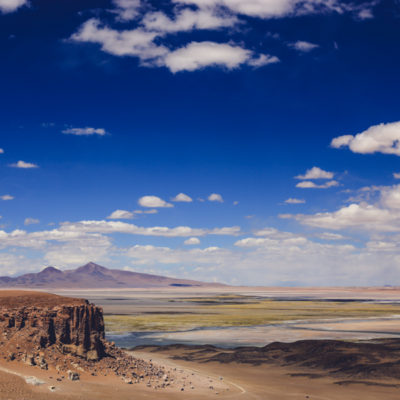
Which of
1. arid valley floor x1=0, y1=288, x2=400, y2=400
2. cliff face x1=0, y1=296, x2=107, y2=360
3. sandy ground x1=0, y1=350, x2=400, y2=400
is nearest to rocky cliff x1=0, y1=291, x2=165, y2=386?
cliff face x1=0, y1=296, x2=107, y2=360

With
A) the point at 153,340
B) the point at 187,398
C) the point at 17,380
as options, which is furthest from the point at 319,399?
the point at 153,340

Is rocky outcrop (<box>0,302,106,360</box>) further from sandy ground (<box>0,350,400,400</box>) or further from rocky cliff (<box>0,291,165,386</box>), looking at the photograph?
sandy ground (<box>0,350,400,400</box>)

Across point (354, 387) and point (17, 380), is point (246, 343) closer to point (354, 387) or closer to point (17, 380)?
point (354, 387)

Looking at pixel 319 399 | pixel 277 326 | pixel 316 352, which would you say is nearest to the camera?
pixel 319 399

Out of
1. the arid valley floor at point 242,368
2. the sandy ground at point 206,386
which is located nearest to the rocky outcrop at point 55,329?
the arid valley floor at point 242,368

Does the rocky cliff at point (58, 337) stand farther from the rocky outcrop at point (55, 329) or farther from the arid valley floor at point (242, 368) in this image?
the arid valley floor at point (242, 368)
